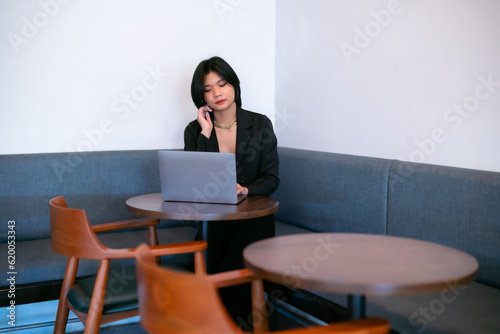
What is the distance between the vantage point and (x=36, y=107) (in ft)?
10.8

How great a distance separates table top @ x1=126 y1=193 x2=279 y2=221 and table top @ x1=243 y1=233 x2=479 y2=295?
1.42ft

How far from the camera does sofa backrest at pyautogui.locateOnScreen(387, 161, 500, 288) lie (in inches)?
85.2

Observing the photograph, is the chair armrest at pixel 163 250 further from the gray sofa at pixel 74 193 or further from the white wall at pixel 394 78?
the white wall at pixel 394 78

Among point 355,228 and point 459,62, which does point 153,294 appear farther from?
point 459,62

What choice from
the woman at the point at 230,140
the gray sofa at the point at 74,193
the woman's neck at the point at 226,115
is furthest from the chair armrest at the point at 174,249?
the woman's neck at the point at 226,115

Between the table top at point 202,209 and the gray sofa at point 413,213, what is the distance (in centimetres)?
50

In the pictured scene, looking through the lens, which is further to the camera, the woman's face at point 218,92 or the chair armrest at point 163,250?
the woman's face at point 218,92

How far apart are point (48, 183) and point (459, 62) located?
2.34 metres

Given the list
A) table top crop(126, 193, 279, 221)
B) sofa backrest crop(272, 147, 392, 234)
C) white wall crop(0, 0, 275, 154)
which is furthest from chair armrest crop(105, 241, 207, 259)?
white wall crop(0, 0, 275, 154)

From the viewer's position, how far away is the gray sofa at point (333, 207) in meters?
2.04

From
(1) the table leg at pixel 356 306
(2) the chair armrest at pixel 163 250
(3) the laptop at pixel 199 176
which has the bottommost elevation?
(1) the table leg at pixel 356 306

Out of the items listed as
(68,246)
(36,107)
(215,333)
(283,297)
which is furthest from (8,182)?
(215,333)

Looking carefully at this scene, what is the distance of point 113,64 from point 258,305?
2.19m

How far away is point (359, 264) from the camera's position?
1515mm
